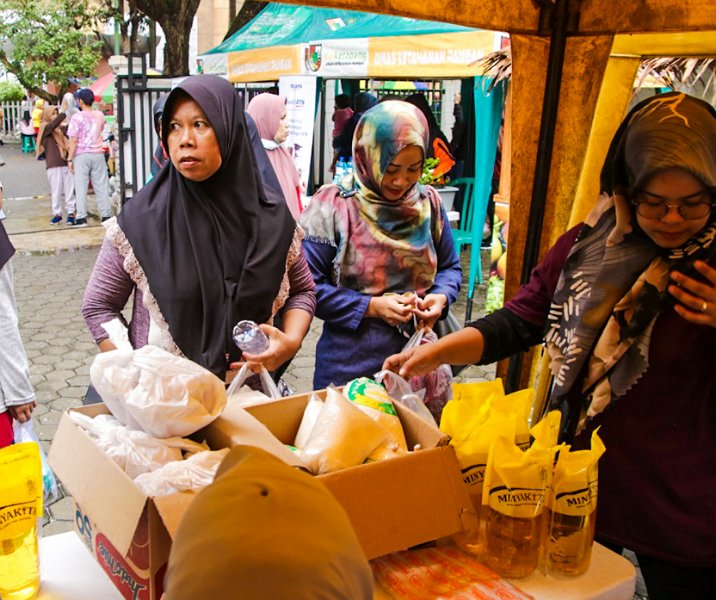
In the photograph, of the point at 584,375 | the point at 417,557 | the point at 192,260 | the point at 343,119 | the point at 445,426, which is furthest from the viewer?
the point at 343,119

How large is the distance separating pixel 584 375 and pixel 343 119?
7621mm

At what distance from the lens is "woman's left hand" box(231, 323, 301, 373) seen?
7.58ft

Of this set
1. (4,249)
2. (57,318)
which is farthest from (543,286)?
(57,318)

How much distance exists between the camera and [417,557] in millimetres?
1600

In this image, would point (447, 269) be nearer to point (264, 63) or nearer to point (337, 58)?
point (337, 58)

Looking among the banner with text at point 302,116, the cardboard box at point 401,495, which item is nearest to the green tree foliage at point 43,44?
the banner with text at point 302,116

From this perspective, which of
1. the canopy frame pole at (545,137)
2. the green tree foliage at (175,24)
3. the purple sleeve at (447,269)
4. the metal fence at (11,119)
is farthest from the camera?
the metal fence at (11,119)

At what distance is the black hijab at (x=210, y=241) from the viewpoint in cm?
229

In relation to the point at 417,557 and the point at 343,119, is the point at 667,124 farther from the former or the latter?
the point at 343,119

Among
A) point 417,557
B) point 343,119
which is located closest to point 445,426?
point 417,557

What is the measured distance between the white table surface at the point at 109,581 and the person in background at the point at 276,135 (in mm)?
4163

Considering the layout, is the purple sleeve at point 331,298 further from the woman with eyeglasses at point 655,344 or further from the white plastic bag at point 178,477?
the white plastic bag at point 178,477

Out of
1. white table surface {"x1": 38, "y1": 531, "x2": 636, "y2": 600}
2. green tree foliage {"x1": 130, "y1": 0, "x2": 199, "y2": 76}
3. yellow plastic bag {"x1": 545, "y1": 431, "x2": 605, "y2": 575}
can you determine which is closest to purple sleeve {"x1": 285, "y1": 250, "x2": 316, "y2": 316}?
white table surface {"x1": 38, "y1": 531, "x2": 636, "y2": 600}

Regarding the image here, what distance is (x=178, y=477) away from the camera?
1415 millimetres
